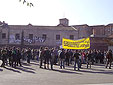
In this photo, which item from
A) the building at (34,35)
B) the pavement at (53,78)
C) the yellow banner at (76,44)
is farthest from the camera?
the building at (34,35)

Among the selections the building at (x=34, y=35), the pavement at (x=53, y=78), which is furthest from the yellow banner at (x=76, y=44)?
the building at (x=34, y=35)

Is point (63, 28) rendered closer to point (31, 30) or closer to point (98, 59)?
point (31, 30)

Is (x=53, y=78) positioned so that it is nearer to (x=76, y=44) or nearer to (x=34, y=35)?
(x=76, y=44)

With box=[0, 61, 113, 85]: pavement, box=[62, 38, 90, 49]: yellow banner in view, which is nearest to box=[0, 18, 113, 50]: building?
box=[62, 38, 90, 49]: yellow banner

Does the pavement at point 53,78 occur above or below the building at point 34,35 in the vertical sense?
below

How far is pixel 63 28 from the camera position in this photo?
4588 centimetres

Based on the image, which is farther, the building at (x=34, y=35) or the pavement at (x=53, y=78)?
the building at (x=34, y=35)

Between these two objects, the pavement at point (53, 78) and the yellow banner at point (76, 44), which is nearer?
the pavement at point (53, 78)

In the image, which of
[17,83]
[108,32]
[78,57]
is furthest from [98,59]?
[108,32]

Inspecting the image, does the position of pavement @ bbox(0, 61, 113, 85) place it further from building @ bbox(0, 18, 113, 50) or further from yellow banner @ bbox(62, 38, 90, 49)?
building @ bbox(0, 18, 113, 50)

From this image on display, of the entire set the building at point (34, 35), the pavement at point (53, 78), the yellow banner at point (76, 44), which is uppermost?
the building at point (34, 35)

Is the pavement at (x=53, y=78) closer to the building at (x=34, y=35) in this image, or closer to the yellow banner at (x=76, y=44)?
the yellow banner at (x=76, y=44)

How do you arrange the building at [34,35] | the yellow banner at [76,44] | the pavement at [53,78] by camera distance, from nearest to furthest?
the pavement at [53,78], the yellow banner at [76,44], the building at [34,35]

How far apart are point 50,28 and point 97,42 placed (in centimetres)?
1773
